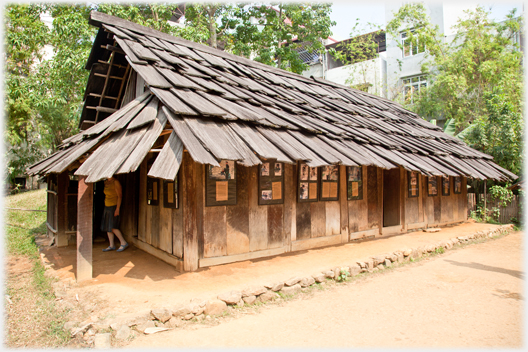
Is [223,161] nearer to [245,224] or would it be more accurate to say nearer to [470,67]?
[245,224]

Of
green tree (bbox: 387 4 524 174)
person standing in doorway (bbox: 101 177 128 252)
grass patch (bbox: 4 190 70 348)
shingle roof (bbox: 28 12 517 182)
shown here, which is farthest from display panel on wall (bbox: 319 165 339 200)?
green tree (bbox: 387 4 524 174)

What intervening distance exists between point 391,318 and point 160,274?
378 cm

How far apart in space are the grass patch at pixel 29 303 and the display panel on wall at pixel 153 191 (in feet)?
7.54

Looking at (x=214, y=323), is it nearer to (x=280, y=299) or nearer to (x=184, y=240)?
(x=280, y=299)

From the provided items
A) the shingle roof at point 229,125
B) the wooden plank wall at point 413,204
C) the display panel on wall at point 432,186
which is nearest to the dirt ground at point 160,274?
the shingle roof at point 229,125

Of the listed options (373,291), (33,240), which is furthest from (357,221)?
(33,240)

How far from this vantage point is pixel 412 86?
22.0 metres

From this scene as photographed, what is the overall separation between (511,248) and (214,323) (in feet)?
29.4

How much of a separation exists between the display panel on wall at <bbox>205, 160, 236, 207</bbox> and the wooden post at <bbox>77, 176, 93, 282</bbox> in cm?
199

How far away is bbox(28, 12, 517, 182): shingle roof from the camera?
5051 mm

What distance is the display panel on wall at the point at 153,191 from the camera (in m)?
6.86

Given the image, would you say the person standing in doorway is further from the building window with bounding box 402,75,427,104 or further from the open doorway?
the building window with bounding box 402,75,427,104

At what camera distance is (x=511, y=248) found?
8945mm

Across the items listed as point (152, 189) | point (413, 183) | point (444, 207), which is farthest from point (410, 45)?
point (152, 189)
